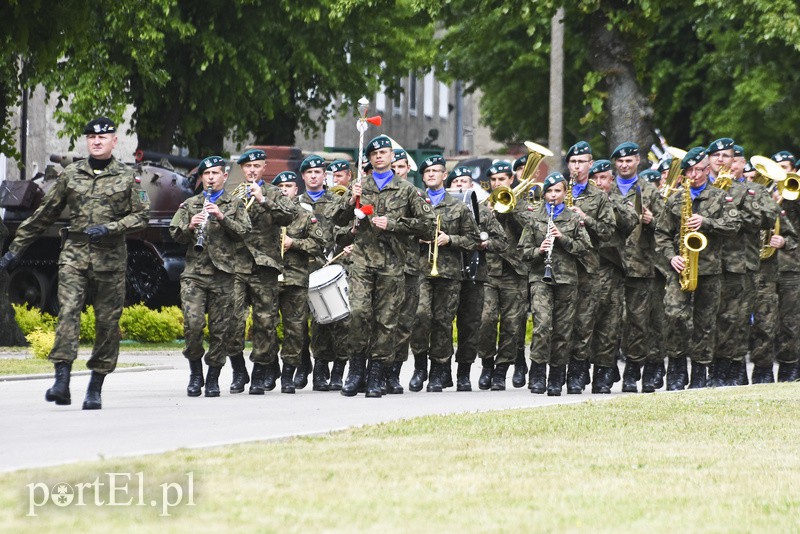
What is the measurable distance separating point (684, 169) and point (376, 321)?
323 cm

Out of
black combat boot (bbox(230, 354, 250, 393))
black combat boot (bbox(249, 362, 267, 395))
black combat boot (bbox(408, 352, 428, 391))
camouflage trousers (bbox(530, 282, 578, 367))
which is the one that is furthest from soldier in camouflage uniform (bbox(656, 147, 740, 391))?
black combat boot (bbox(230, 354, 250, 393))

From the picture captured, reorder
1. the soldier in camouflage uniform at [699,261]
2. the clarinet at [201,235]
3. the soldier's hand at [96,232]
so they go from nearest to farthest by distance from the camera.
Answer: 1. the soldier's hand at [96,232]
2. the clarinet at [201,235]
3. the soldier in camouflage uniform at [699,261]

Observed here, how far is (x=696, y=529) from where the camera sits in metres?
7.64

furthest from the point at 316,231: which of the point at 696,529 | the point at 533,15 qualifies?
the point at 533,15

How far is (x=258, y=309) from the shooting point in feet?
51.0

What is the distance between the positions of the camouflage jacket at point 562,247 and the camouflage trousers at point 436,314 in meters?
0.75

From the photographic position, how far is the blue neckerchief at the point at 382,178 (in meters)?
15.1

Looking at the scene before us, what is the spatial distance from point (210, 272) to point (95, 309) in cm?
182

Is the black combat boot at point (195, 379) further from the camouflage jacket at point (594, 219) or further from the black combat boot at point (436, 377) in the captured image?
the camouflage jacket at point (594, 219)

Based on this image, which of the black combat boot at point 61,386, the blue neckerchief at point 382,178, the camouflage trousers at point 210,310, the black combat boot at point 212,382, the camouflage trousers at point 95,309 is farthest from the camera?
the black combat boot at point 212,382

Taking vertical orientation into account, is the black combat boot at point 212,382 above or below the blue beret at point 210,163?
below

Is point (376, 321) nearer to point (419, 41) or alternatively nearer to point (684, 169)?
point (684, 169)

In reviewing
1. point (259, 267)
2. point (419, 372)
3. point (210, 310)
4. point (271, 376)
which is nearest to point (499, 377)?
point (419, 372)

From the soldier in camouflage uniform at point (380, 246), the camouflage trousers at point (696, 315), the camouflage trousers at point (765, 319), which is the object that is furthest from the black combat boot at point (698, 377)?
the soldier in camouflage uniform at point (380, 246)
